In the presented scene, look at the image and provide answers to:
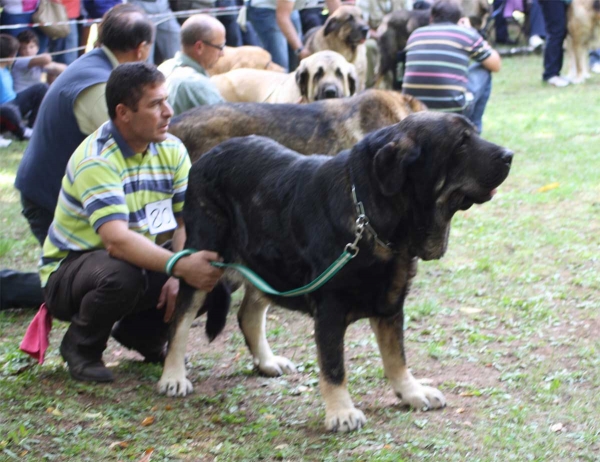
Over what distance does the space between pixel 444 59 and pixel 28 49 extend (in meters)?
5.96

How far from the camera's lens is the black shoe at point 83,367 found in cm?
442

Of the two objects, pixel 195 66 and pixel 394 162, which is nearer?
pixel 394 162

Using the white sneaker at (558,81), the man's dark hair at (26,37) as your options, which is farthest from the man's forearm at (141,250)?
the white sneaker at (558,81)

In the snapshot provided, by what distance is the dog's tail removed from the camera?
15.3 ft

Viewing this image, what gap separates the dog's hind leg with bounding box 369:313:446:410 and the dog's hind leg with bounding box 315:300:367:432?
0.32 meters

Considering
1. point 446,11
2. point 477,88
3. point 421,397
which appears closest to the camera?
point 421,397

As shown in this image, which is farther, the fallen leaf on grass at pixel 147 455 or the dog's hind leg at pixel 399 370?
the dog's hind leg at pixel 399 370

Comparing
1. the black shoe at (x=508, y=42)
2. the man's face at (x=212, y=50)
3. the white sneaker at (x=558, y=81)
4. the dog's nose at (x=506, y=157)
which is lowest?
the black shoe at (x=508, y=42)

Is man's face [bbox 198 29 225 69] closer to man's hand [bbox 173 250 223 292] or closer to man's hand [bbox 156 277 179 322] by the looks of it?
man's hand [bbox 156 277 179 322]

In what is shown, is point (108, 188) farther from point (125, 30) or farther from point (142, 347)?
point (125, 30)

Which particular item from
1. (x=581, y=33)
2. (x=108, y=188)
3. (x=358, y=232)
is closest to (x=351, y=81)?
(x=108, y=188)

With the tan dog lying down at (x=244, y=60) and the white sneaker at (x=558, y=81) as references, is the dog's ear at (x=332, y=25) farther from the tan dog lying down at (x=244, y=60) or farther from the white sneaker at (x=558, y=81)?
the white sneaker at (x=558, y=81)

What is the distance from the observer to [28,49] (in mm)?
12031

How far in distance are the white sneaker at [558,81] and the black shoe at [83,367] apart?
13023 millimetres
